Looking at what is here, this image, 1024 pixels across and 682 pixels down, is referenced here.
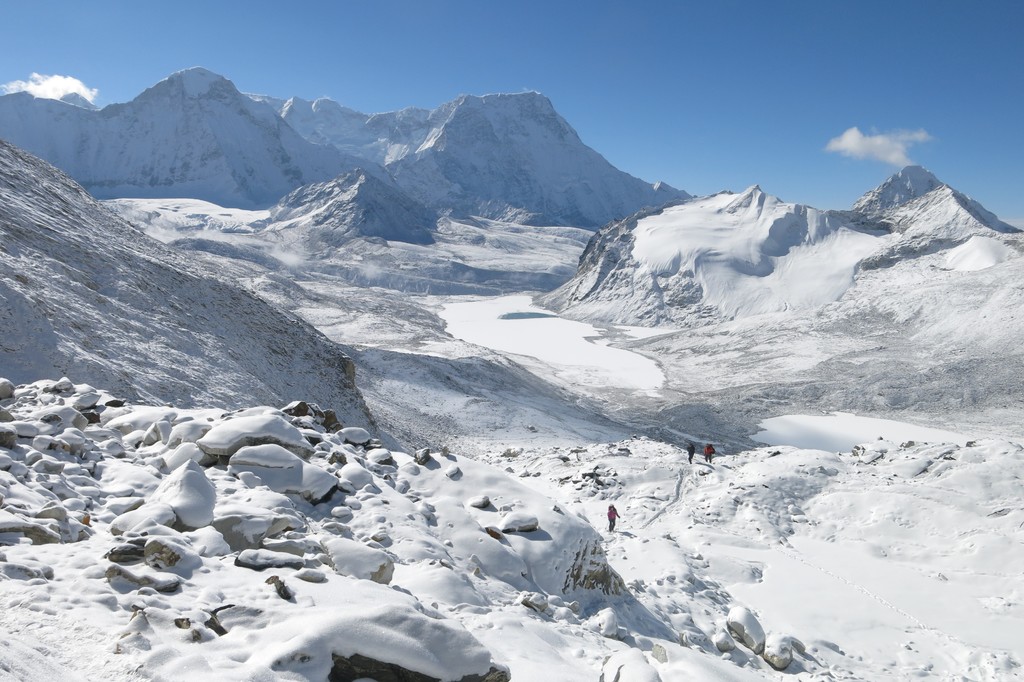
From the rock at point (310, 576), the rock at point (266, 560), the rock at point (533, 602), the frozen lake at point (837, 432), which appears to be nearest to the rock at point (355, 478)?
the rock at point (533, 602)

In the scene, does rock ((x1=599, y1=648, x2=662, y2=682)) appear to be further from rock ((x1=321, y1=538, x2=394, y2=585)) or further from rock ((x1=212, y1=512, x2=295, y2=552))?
rock ((x1=212, y1=512, x2=295, y2=552))

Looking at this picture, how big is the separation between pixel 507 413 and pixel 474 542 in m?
33.2

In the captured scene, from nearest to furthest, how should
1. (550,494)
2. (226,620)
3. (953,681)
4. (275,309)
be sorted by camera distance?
1. (226,620)
2. (953,681)
3. (550,494)
4. (275,309)

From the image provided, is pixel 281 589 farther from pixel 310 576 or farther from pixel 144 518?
pixel 144 518

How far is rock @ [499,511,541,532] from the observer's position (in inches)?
472

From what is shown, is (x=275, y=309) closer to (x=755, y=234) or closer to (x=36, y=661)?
(x=36, y=661)

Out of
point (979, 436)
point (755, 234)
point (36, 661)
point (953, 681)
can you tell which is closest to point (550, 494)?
point (953, 681)

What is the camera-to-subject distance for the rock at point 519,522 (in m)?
12.0

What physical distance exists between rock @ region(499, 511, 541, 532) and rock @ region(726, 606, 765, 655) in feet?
16.4

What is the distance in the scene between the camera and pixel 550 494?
25594mm

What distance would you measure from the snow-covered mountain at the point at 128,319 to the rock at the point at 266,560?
14393 mm

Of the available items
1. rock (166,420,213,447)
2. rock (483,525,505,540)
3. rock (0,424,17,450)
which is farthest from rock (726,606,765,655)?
rock (0,424,17,450)

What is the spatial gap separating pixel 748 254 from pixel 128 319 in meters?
122

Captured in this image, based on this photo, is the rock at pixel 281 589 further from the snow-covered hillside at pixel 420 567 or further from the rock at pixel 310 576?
the rock at pixel 310 576
